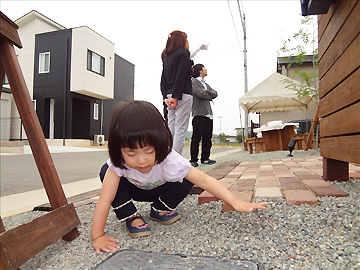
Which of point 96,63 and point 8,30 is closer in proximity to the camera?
point 8,30

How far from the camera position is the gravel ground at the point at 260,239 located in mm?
1320

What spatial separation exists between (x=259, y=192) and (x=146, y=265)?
3.45 feet

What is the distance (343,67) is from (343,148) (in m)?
0.54

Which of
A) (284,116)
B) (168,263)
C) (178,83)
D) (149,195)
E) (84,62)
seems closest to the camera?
(168,263)

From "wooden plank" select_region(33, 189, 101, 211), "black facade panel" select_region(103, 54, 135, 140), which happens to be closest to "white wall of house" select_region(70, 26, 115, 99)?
"black facade panel" select_region(103, 54, 135, 140)

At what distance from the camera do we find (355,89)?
1.69 metres

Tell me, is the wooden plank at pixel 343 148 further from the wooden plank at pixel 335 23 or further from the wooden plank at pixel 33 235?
the wooden plank at pixel 33 235

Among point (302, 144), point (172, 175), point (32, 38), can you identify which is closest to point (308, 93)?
point (302, 144)

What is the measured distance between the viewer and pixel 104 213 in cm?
162

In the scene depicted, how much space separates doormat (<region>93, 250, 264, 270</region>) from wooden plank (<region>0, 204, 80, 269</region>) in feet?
1.00

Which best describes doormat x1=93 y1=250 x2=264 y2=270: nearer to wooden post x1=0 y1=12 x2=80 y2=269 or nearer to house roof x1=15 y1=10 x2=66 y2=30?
wooden post x1=0 y1=12 x2=80 y2=269

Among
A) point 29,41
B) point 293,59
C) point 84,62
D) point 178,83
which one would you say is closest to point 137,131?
point 178,83

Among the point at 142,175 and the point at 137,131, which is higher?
the point at 137,131

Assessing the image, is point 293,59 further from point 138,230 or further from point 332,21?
point 138,230
